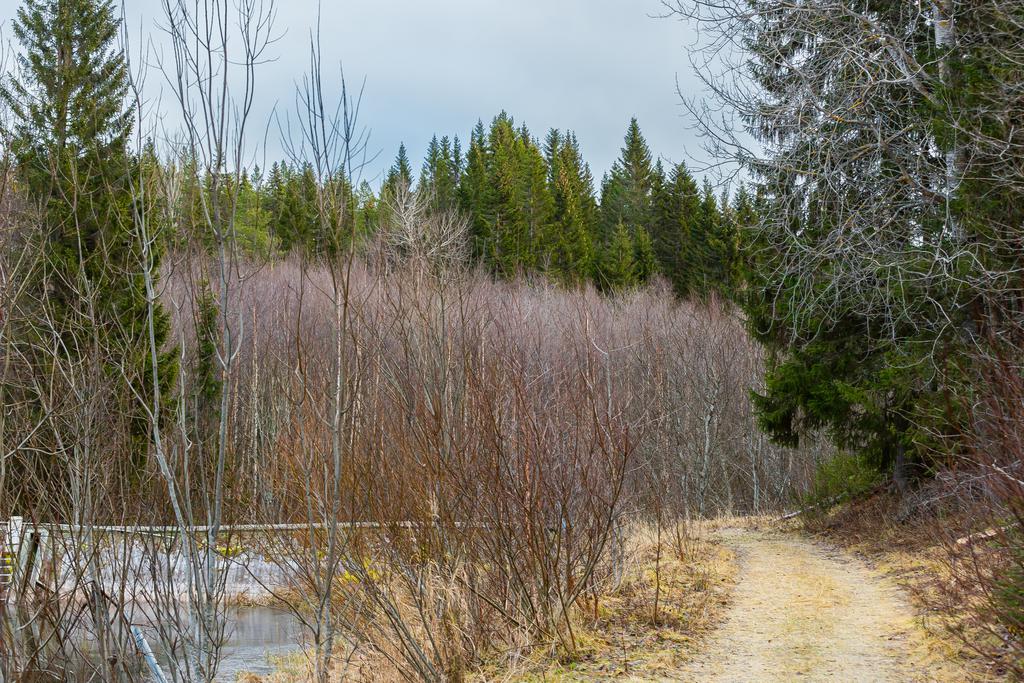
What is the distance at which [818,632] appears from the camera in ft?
25.2

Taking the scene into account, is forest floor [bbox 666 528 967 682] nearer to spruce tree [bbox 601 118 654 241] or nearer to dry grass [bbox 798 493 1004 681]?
dry grass [bbox 798 493 1004 681]

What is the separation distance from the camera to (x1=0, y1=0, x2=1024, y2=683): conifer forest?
5.05m

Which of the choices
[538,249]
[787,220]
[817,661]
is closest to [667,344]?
[538,249]

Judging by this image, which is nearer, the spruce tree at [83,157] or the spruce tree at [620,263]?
the spruce tree at [83,157]

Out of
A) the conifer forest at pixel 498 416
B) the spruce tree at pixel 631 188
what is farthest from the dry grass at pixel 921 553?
the spruce tree at pixel 631 188

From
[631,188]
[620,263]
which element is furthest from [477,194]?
[631,188]

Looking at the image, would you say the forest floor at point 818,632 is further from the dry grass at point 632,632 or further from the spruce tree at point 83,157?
the spruce tree at point 83,157

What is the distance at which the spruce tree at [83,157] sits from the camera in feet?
17.0

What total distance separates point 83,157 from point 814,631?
1091 cm

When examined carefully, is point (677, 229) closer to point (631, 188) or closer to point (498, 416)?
point (631, 188)

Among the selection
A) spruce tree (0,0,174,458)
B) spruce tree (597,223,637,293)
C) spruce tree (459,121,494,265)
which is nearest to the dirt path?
spruce tree (0,0,174,458)

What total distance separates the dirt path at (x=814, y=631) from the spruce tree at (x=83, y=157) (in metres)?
4.89

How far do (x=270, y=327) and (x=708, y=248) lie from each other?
2123 centimetres

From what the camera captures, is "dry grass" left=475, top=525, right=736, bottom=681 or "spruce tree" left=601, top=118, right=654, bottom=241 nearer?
"dry grass" left=475, top=525, right=736, bottom=681
